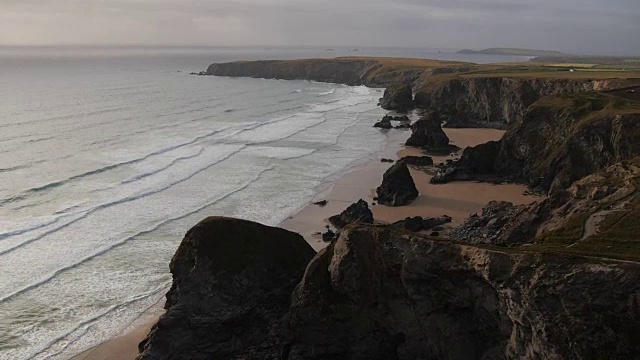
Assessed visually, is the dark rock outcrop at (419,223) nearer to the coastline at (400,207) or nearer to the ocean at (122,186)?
the coastline at (400,207)

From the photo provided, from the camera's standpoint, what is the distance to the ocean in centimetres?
2842

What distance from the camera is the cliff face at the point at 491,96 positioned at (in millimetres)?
75188

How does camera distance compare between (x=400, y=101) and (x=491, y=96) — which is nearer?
(x=491, y=96)

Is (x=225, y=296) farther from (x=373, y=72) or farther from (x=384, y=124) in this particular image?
(x=373, y=72)

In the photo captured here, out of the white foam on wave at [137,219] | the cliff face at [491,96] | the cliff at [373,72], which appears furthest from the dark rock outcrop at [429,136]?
the cliff at [373,72]

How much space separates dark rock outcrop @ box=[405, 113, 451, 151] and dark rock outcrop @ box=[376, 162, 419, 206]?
20.9 metres

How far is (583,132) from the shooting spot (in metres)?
44.5

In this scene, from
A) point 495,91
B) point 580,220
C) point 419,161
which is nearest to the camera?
point 580,220

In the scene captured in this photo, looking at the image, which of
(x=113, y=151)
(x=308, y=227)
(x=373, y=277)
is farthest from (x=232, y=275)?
(x=113, y=151)

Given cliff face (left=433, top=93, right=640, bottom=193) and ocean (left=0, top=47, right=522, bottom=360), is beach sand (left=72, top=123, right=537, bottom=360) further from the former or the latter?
cliff face (left=433, top=93, right=640, bottom=193)

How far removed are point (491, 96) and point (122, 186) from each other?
194ft

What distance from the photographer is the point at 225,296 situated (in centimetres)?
2238

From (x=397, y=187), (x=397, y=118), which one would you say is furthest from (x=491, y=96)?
(x=397, y=187)

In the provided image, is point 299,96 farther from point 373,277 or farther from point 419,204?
point 373,277
